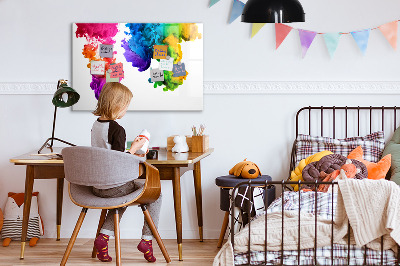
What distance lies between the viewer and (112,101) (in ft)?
11.5

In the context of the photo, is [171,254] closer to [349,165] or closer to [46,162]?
[46,162]

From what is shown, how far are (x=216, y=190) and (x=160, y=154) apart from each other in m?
0.67

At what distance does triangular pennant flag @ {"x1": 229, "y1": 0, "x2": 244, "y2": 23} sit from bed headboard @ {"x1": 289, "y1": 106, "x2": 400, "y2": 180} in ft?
2.65


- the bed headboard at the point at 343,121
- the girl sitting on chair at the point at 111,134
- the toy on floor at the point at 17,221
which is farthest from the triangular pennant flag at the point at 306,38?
the toy on floor at the point at 17,221

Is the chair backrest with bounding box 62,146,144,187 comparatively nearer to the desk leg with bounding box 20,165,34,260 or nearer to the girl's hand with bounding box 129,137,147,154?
the girl's hand with bounding box 129,137,147,154

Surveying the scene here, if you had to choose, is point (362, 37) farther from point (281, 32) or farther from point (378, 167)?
point (378, 167)

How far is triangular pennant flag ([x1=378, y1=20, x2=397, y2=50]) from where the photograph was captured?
4.30 m

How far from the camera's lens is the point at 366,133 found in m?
4.39

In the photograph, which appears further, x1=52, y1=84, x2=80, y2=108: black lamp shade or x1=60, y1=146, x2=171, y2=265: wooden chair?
x1=52, y1=84, x2=80, y2=108: black lamp shade

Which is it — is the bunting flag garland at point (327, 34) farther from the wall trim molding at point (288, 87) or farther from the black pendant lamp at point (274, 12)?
the black pendant lamp at point (274, 12)

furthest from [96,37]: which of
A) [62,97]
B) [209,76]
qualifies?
[209,76]

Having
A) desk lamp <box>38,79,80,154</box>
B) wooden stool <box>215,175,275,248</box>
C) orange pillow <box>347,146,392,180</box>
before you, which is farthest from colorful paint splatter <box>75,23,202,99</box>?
orange pillow <box>347,146,392,180</box>

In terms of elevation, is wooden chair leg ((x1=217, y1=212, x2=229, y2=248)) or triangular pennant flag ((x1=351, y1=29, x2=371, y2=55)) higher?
triangular pennant flag ((x1=351, y1=29, x2=371, y2=55))

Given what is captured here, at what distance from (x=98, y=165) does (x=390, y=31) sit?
2316mm
